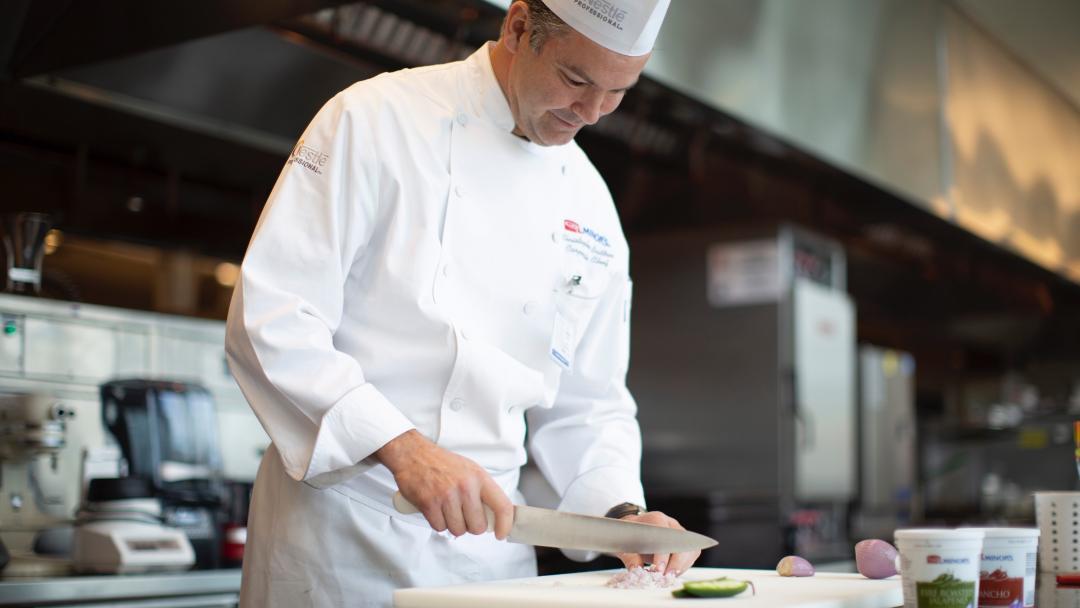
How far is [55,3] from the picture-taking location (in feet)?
8.54

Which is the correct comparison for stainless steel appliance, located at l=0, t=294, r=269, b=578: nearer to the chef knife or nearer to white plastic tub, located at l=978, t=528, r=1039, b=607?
the chef knife

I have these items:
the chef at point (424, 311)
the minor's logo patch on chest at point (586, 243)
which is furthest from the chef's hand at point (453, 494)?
the minor's logo patch on chest at point (586, 243)

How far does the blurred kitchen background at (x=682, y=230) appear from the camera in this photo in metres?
2.82

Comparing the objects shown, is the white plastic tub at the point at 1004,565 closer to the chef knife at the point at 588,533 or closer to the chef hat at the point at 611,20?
the chef knife at the point at 588,533

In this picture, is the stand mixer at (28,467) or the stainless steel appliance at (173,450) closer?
the stand mixer at (28,467)

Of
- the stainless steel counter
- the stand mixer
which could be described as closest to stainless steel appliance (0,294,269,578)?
the stand mixer

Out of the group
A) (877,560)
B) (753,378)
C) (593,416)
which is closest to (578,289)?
(593,416)

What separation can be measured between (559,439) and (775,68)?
1.81 metres

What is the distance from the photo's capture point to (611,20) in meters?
1.55

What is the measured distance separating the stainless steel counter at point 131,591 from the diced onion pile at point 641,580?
4.37 ft

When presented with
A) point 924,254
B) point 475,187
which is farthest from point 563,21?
point 924,254

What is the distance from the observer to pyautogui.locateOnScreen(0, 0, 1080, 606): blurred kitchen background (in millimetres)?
2822

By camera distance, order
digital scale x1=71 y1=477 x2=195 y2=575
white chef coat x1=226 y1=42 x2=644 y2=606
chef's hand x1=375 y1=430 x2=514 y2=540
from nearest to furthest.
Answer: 1. chef's hand x1=375 y1=430 x2=514 y2=540
2. white chef coat x1=226 y1=42 x2=644 y2=606
3. digital scale x1=71 y1=477 x2=195 y2=575

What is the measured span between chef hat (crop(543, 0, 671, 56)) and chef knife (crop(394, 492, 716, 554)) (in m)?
0.63
